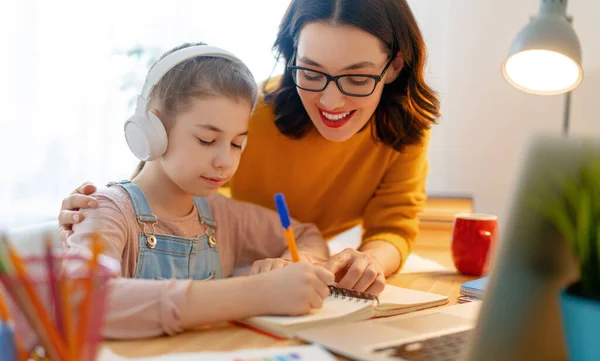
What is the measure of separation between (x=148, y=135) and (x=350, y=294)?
391 millimetres

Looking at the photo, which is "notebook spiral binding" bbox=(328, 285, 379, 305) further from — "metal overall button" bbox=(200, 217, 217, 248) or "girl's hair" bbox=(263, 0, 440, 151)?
"girl's hair" bbox=(263, 0, 440, 151)

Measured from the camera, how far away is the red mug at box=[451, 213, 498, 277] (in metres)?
1.29

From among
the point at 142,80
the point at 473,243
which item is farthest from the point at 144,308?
the point at 142,80

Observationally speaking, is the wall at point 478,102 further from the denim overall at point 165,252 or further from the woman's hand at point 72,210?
the woman's hand at point 72,210

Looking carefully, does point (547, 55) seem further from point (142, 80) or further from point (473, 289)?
point (142, 80)

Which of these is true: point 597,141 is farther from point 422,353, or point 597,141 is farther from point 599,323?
point 422,353

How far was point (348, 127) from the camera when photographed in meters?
1.25

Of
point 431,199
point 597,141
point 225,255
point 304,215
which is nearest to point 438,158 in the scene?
point 431,199

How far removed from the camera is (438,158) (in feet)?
7.44

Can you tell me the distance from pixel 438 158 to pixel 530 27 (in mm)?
1067

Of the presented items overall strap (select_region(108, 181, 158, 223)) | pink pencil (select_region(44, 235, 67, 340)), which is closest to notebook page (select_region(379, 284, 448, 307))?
overall strap (select_region(108, 181, 158, 223))

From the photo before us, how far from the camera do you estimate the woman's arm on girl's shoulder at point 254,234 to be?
1188 mm

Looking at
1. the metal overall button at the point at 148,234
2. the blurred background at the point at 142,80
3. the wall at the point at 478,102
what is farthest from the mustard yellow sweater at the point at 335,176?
the wall at the point at 478,102

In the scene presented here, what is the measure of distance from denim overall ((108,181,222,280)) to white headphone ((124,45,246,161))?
0.08 meters
